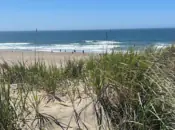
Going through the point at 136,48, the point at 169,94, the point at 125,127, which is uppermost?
the point at 136,48

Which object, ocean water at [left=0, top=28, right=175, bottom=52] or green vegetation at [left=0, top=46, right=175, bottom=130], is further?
ocean water at [left=0, top=28, right=175, bottom=52]

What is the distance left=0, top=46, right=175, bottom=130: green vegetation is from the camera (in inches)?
154

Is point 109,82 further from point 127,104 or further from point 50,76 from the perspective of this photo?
point 50,76

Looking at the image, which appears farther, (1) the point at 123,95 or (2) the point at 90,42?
(2) the point at 90,42

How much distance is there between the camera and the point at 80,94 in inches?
188

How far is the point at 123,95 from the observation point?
421 centimetres

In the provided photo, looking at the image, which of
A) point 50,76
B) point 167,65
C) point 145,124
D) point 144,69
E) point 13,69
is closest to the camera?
point 145,124

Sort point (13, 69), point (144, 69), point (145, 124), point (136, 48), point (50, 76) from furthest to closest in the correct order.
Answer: point (13, 69) < point (136, 48) < point (50, 76) < point (144, 69) < point (145, 124)

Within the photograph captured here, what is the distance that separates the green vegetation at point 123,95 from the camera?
3916 millimetres

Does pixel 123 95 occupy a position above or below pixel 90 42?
above

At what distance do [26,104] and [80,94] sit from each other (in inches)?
29.5

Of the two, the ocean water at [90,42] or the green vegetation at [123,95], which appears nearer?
the green vegetation at [123,95]

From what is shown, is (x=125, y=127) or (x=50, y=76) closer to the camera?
(x=125, y=127)

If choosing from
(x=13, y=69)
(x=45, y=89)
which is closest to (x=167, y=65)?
(x=45, y=89)
